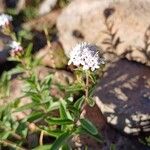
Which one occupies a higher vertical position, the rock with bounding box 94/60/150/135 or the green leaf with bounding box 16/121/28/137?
the rock with bounding box 94/60/150/135

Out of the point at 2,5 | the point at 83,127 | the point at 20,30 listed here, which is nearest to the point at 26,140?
the point at 83,127

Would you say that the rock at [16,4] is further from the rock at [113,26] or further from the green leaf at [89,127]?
the green leaf at [89,127]

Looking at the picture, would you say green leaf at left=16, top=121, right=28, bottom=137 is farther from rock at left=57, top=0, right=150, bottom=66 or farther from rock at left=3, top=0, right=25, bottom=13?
rock at left=3, top=0, right=25, bottom=13

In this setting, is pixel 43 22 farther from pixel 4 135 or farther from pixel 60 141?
pixel 60 141

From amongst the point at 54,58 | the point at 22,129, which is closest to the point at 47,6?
the point at 54,58

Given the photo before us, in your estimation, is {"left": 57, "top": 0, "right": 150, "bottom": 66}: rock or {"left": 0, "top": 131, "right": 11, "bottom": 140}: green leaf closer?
{"left": 0, "top": 131, "right": 11, "bottom": 140}: green leaf

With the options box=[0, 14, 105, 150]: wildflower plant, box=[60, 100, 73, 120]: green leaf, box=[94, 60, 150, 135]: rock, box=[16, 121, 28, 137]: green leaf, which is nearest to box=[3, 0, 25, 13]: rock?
box=[94, 60, 150, 135]: rock

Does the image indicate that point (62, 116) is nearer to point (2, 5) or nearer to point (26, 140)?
point (26, 140)

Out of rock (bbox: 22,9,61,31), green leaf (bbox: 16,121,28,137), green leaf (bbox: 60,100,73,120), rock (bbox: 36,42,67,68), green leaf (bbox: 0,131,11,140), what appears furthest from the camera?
rock (bbox: 22,9,61,31)
